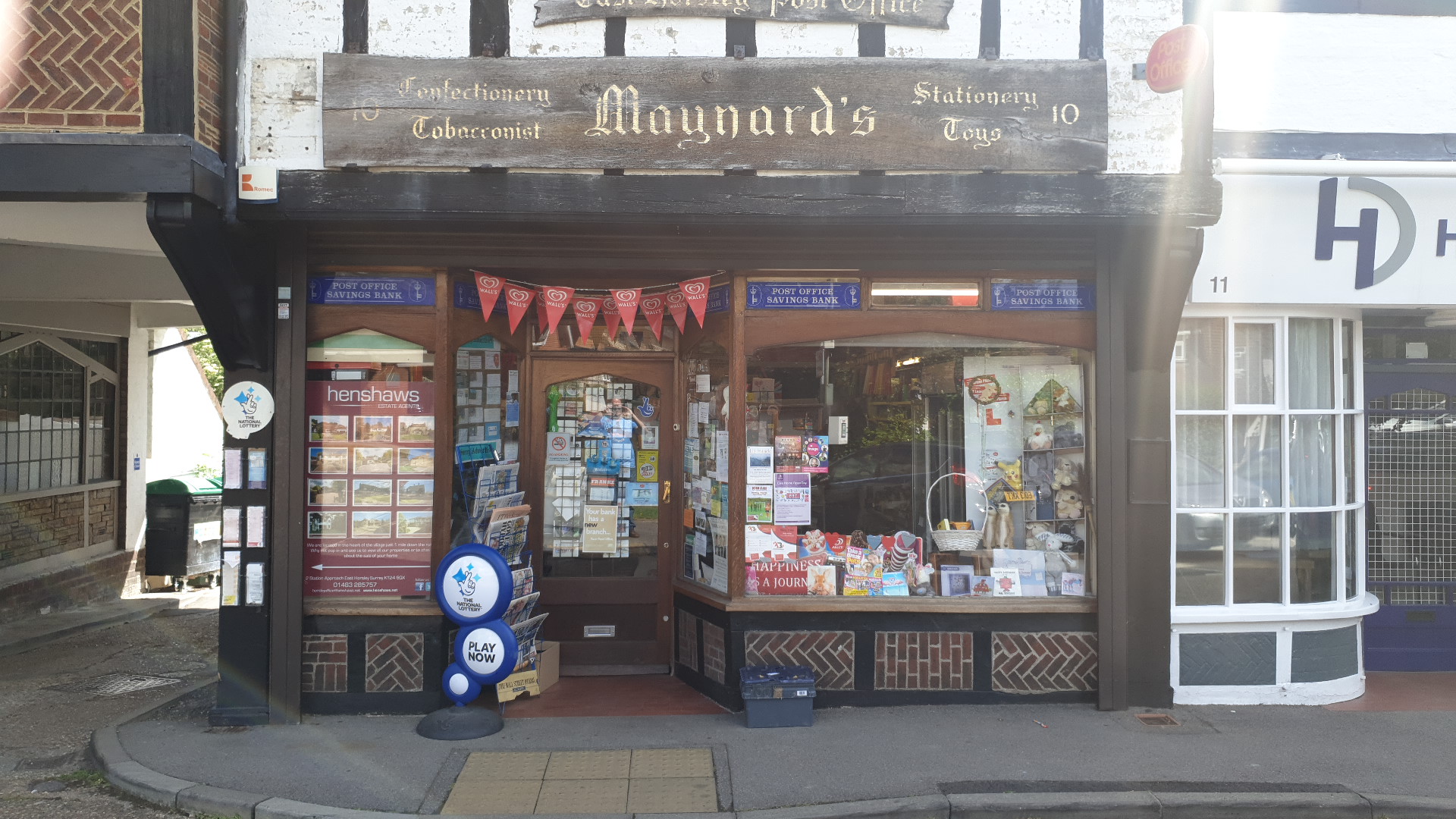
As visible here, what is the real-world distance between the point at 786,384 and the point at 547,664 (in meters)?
2.73

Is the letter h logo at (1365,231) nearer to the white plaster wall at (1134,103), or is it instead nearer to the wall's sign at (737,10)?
the white plaster wall at (1134,103)

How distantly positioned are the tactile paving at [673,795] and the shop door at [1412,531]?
5.81 metres

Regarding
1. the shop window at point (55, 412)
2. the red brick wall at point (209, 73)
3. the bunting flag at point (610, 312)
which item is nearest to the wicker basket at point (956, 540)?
the bunting flag at point (610, 312)

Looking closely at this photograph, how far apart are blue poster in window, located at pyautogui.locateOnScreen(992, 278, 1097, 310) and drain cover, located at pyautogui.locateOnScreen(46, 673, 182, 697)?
6.93 metres

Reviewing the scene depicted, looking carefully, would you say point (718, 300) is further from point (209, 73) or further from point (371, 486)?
point (209, 73)

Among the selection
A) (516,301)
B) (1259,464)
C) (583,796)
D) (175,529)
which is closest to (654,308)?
(516,301)

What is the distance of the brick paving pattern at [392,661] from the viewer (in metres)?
6.35

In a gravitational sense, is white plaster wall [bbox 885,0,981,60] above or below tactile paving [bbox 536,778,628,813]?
above

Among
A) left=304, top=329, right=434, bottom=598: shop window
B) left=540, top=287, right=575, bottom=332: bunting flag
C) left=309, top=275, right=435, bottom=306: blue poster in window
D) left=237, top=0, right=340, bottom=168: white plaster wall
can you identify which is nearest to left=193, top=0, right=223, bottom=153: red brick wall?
left=237, top=0, right=340, bottom=168: white plaster wall

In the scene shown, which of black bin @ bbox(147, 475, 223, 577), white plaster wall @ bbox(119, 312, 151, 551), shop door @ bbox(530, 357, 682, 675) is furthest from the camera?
white plaster wall @ bbox(119, 312, 151, 551)

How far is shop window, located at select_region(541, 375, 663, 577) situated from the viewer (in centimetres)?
757

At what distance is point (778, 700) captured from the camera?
607 centimetres

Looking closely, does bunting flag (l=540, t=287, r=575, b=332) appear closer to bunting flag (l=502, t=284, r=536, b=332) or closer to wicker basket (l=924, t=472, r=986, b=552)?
bunting flag (l=502, t=284, r=536, b=332)

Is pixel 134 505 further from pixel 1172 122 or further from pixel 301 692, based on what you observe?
Result: pixel 1172 122
